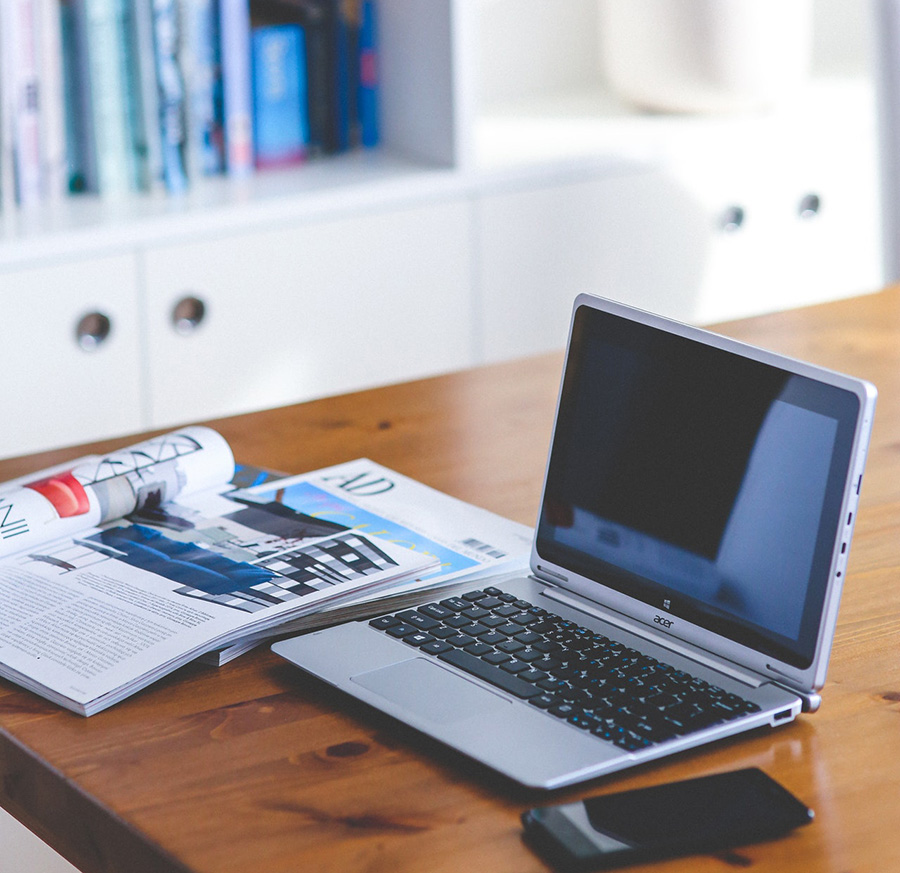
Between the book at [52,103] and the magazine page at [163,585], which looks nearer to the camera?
the magazine page at [163,585]

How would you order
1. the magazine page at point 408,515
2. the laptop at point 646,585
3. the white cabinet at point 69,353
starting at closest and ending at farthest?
the laptop at point 646,585 → the magazine page at point 408,515 → the white cabinet at point 69,353

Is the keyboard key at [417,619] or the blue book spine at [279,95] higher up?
the blue book spine at [279,95]

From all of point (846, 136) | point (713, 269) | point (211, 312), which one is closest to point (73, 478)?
point (211, 312)

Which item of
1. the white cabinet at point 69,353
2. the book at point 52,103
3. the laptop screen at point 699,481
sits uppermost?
the book at point 52,103

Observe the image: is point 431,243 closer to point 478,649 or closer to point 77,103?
point 77,103

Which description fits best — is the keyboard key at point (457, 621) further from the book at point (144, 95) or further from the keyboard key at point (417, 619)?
the book at point (144, 95)

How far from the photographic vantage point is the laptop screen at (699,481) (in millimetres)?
759

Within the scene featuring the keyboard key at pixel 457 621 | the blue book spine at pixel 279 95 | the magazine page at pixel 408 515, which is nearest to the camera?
the keyboard key at pixel 457 621

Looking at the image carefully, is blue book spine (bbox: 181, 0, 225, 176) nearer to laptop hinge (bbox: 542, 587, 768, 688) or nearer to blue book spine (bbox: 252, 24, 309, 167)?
blue book spine (bbox: 252, 24, 309, 167)

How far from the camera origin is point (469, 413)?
129 cm

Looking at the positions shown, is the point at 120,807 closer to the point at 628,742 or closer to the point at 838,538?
the point at 628,742

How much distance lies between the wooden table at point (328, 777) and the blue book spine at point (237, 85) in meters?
1.55

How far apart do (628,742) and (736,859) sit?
0.09 meters

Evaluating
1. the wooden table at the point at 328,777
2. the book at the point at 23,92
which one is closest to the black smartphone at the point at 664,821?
the wooden table at the point at 328,777
